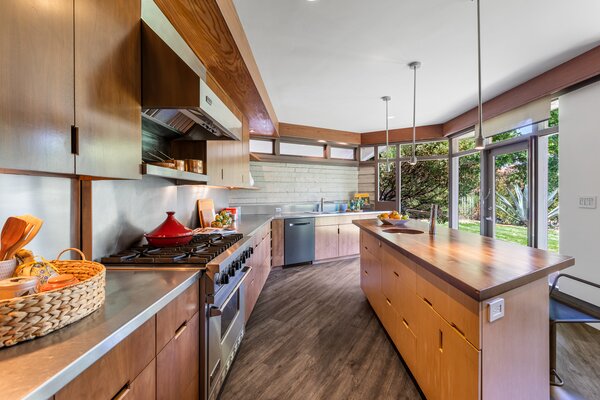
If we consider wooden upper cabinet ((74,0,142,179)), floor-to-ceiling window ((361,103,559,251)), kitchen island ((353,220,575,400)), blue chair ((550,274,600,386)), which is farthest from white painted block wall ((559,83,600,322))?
wooden upper cabinet ((74,0,142,179))

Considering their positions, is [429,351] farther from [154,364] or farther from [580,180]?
[580,180]

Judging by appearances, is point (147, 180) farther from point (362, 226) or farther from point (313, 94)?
point (313, 94)

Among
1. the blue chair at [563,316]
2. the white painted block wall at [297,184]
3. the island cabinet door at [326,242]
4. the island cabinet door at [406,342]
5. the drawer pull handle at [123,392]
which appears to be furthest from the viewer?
the white painted block wall at [297,184]

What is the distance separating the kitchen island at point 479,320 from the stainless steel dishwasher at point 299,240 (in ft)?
8.74

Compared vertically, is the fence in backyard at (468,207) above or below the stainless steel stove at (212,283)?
above

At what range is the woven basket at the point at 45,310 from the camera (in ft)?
2.02

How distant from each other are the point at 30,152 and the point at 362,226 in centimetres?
258

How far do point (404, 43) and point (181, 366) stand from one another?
2843 millimetres

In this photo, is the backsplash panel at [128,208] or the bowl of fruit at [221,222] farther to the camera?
the bowl of fruit at [221,222]

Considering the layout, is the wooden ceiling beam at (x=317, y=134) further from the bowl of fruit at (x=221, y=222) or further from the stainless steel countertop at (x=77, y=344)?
the stainless steel countertop at (x=77, y=344)

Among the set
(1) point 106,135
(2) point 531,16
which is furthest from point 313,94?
(1) point 106,135

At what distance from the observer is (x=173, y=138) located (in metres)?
2.23

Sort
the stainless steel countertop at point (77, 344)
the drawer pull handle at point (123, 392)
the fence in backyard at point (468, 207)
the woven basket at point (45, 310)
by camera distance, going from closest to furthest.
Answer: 1. the stainless steel countertop at point (77, 344)
2. the woven basket at point (45, 310)
3. the drawer pull handle at point (123, 392)
4. the fence in backyard at point (468, 207)

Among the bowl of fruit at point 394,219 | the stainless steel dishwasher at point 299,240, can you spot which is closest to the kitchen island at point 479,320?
the bowl of fruit at point 394,219
